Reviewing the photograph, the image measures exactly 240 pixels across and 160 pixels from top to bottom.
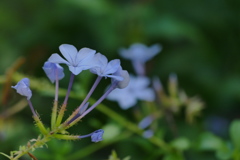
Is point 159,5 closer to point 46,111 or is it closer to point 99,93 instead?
point 99,93

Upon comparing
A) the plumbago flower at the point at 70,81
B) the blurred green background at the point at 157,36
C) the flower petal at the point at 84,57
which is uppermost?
the blurred green background at the point at 157,36

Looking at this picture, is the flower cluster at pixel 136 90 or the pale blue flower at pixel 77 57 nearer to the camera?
the pale blue flower at pixel 77 57

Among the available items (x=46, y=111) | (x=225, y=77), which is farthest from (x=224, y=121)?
(x=46, y=111)

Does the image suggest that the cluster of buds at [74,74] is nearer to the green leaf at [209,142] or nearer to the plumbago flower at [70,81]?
the plumbago flower at [70,81]

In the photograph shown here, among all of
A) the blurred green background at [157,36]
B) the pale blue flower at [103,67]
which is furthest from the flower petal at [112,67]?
the blurred green background at [157,36]

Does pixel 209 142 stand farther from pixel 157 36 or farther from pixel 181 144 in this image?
pixel 157 36

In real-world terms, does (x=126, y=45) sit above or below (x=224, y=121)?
above

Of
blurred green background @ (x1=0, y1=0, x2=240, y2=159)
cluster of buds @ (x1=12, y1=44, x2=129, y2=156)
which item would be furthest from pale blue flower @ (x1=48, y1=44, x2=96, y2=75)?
blurred green background @ (x1=0, y1=0, x2=240, y2=159)

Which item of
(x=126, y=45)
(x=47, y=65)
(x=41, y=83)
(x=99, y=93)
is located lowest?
(x=47, y=65)

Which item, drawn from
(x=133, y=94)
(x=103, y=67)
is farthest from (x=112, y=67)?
(x=133, y=94)
